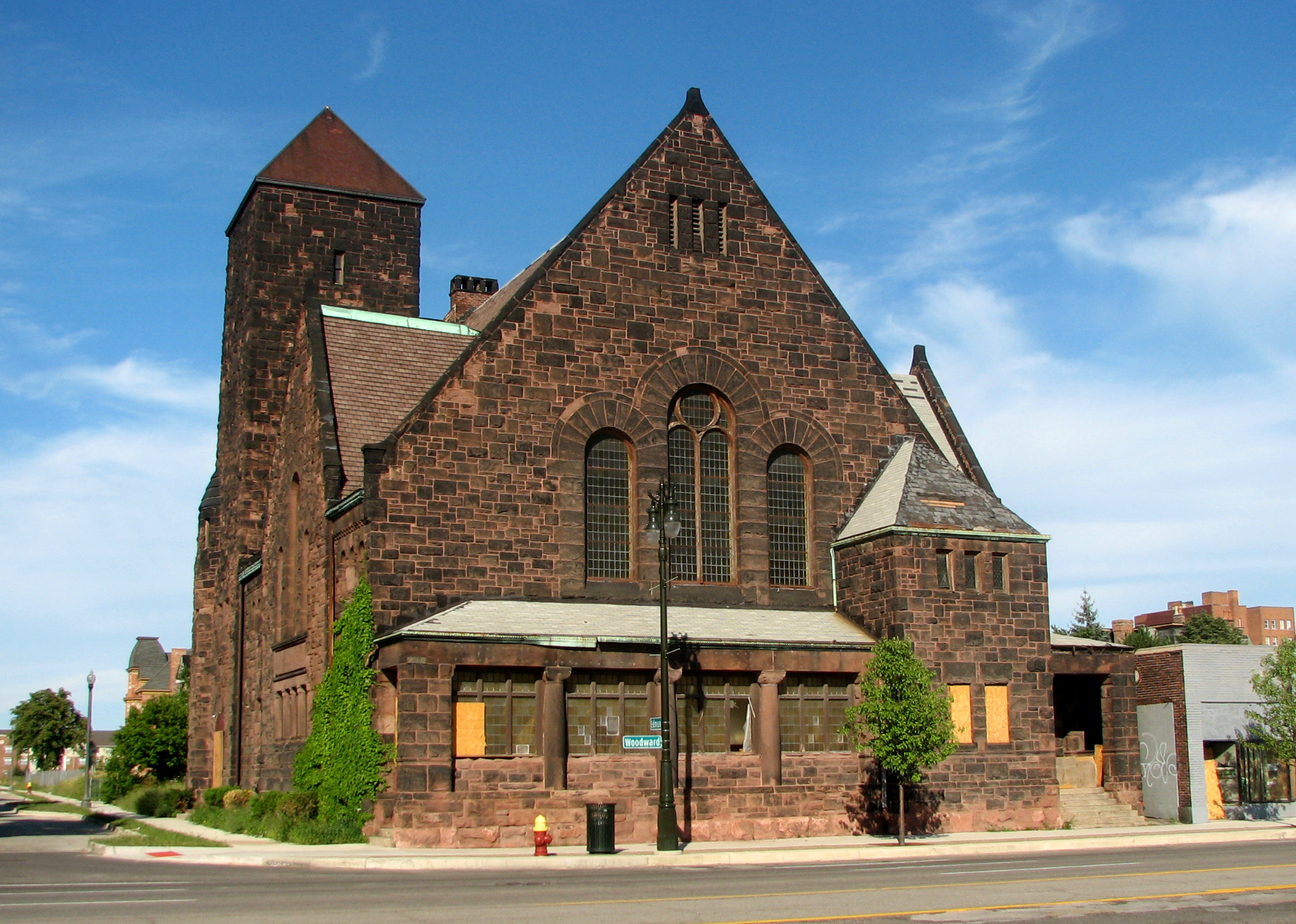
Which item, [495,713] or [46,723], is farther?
[46,723]

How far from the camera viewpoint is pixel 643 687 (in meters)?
28.5

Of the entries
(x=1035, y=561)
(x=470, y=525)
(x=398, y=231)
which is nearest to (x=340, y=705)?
(x=470, y=525)

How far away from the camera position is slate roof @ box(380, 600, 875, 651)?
88.7 ft

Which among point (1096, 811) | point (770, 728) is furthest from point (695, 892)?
point (1096, 811)

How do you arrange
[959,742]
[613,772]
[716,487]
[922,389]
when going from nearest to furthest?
[613,772] → [959,742] → [716,487] → [922,389]

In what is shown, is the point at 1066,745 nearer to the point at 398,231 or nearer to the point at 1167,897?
the point at 1167,897

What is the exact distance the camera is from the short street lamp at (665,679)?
24.6 metres

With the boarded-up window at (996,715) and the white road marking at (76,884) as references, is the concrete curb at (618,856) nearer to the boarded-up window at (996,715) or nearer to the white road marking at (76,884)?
the boarded-up window at (996,715)

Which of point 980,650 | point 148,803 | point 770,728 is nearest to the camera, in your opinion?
point 770,728

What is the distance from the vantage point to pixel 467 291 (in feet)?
149

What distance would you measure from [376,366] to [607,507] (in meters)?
7.32

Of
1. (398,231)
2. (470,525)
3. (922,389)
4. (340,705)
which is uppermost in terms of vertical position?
(398,231)

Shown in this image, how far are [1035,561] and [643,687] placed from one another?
33.6 feet

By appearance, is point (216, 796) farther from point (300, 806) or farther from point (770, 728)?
point (770, 728)
